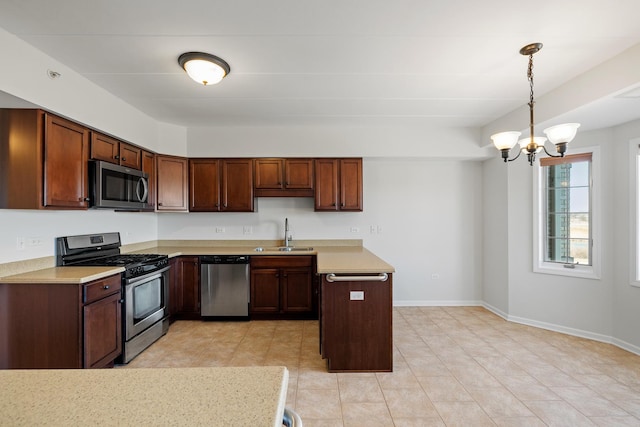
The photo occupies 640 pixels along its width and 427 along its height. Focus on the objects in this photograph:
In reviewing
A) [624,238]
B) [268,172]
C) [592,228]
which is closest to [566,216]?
[592,228]

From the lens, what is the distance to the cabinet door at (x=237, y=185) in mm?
4133

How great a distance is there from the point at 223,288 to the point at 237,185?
54.7 inches

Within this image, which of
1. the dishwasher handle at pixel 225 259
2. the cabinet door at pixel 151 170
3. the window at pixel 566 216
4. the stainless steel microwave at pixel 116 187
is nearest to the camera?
the stainless steel microwave at pixel 116 187

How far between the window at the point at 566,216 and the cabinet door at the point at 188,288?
430cm

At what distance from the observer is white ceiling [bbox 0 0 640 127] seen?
1.83 meters

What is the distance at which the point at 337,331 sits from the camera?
2615mm

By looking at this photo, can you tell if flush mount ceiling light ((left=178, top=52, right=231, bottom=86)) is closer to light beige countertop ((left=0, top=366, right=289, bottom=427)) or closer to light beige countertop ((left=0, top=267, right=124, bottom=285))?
light beige countertop ((left=0, top=267, right=124, bottom=285))

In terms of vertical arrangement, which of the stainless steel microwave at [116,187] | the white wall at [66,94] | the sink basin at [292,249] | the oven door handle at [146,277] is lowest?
the oven door handle at [146,277]

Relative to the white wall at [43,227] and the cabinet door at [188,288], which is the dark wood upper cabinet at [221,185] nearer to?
the cabinet door at [188,288]

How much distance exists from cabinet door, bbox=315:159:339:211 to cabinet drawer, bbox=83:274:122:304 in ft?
7.92

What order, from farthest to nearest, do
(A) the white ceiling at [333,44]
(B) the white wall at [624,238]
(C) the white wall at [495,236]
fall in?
(C) the white wall at [495,236]
(B) the white wall at [624,238]
(A) the white ceiling at [333,44]

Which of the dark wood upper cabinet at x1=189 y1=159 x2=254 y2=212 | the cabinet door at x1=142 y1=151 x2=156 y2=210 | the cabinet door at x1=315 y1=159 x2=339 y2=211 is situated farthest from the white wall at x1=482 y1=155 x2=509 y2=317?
the cabinet door at x1=142 y1=151 x2=156 y2=210

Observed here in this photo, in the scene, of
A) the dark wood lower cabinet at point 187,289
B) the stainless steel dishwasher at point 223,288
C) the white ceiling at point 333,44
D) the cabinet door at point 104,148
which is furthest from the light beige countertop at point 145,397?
the dark wood lower cabinet at point 187,289

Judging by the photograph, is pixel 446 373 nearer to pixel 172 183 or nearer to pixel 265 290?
pixel 265 290
